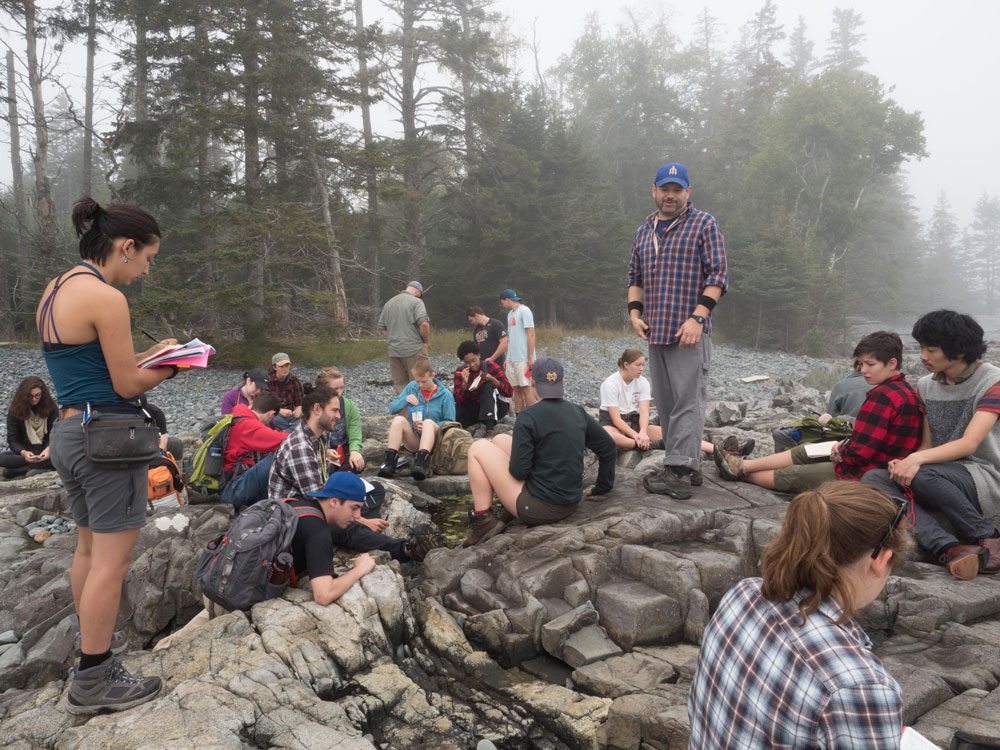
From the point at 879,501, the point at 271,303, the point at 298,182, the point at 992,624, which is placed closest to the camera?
the point at 879,501

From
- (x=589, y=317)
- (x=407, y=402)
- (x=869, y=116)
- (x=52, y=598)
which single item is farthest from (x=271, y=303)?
(x=869, y=116)

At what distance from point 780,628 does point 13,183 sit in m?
36.7

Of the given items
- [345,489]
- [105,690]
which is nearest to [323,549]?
[345,489]

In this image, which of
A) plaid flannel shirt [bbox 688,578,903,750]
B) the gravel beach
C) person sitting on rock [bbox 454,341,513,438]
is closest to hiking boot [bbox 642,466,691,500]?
plaid flannel shirt [bbox 688,578,903,750]

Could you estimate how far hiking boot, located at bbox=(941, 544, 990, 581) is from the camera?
3.91 metres

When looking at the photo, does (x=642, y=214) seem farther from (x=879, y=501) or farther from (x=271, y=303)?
(x=879, y=501)

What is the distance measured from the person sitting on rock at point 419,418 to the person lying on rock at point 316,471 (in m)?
2.12

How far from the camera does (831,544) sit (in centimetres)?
159

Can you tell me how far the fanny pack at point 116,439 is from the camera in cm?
264

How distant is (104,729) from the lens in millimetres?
2645

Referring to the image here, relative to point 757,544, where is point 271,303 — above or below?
above

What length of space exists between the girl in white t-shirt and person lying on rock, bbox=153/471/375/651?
3167mm

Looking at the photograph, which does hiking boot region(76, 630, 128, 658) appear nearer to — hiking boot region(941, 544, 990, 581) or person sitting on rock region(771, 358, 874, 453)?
hiking boot region(941, 544, 990, 581)

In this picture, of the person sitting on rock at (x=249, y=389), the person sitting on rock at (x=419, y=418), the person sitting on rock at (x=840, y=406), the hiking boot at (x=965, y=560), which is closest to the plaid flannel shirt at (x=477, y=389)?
the person sitting on rock at (x=419, y=418)
